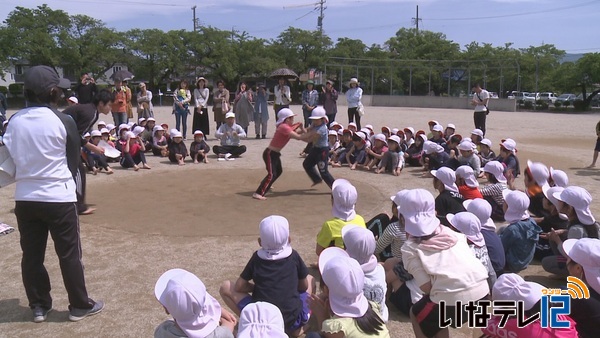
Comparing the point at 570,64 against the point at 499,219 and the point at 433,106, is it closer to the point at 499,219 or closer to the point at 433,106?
the point at 433,106

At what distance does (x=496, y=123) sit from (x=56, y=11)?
3056cm

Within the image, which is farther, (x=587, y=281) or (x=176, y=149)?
(x=176, y=149)

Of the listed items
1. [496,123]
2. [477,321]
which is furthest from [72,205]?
[496,123]

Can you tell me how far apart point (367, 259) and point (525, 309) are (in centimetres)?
114

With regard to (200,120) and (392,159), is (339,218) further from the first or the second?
(200,120)

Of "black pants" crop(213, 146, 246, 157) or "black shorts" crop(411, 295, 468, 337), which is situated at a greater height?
"black pants" crop(213, 146, 246, 157)

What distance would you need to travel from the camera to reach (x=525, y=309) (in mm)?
2797

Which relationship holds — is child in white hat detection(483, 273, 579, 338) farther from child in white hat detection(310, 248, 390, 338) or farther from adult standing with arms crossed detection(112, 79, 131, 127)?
adult standing with arms crossed detection(112, 79, 131, 127)

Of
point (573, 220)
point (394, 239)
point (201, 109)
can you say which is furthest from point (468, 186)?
point (201, 109)

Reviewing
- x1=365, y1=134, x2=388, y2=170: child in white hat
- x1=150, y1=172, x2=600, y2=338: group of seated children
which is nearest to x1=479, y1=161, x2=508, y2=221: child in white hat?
x1=150, y1=172, x2=600, y2=338: group of seated children

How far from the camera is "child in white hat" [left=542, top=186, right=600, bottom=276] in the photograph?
4.75 meters

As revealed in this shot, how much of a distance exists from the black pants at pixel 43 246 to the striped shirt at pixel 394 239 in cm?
260

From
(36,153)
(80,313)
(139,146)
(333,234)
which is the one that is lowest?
(80,313)

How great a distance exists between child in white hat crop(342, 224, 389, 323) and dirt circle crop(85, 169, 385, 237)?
3.07 metres
